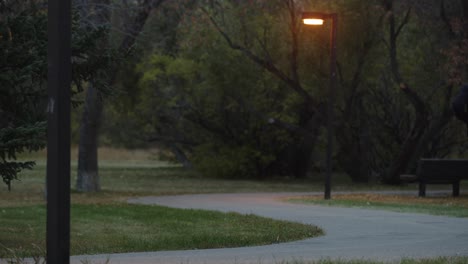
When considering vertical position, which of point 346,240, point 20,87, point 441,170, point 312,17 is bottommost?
point 346,240

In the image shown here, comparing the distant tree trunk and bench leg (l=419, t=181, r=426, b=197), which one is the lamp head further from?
the distant tree trunk

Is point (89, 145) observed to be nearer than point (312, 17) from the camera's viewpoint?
No

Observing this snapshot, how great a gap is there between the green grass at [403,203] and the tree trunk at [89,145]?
6.85 m

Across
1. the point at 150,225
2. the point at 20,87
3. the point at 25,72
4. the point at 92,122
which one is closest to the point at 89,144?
the point at 92,122

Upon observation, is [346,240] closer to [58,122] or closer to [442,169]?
[58,122]

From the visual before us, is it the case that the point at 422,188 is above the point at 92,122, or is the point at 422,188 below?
below

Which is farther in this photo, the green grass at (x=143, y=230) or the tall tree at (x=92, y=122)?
the tall tree at (x=92, y=122)

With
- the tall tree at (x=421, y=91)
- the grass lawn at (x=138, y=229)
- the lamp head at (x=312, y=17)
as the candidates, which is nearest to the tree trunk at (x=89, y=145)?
the grass lawn at (x=138, y=229)

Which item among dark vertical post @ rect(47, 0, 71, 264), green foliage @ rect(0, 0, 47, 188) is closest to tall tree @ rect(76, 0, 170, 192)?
green foliage @ rect(0, 0, 47, 188)

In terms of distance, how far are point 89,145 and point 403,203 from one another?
33.0 feet

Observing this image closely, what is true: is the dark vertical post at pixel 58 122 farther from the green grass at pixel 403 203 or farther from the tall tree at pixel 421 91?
the tall tree at pixel 421 91

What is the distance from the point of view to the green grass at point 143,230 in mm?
13891

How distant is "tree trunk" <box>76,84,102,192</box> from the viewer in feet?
95.3

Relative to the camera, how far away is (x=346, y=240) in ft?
47.8
